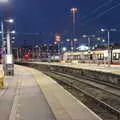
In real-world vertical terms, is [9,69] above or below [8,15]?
below

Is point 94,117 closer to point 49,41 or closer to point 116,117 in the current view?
point 116,117

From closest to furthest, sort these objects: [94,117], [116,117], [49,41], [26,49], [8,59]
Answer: [94,117]
[116,117]
[8,59]
[49,41]
[26,49]

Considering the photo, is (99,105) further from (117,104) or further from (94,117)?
(94,117)

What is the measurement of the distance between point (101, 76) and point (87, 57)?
158ft

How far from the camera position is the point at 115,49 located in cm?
6500

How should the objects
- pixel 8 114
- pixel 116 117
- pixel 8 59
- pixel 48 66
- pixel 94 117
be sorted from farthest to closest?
pixel 48 66, pixel 8 59, pixel 116 117, pixel 8 114, pixel 94 117

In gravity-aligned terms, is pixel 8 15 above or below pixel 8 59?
above

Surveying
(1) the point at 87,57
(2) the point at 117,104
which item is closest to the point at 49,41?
(1) the point at 87,57

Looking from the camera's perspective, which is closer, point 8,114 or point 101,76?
point 8,114

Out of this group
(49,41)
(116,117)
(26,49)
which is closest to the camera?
(116,117)

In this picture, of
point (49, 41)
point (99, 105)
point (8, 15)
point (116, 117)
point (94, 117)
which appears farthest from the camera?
point (49, 41)

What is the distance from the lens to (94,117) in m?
12.5

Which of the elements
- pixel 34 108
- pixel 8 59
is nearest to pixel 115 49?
pixel 8 59

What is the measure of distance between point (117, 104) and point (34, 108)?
5.80 metres
